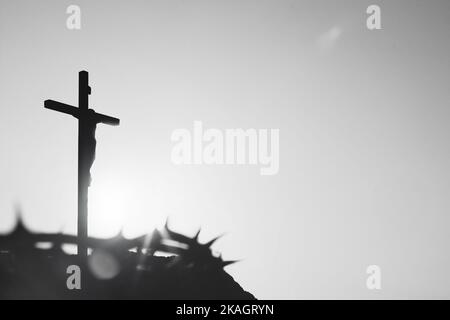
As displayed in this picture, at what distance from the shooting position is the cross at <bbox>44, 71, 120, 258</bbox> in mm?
8477

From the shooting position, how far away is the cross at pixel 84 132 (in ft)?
27.8

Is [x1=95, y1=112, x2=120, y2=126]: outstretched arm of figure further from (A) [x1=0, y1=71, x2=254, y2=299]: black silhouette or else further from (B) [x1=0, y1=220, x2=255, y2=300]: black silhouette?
(B) [x1=0, y1=220, x2=255, y2=300]: black silhouette

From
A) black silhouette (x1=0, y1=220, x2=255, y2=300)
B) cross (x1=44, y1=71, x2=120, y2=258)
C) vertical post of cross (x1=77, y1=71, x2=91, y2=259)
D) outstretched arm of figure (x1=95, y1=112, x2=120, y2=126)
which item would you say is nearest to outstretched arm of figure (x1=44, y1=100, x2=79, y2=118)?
cross (x1=44, y1=71, x2=120, y2=258)

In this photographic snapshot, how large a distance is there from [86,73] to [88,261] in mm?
3635

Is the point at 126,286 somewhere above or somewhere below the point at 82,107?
below

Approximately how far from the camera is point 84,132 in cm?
920

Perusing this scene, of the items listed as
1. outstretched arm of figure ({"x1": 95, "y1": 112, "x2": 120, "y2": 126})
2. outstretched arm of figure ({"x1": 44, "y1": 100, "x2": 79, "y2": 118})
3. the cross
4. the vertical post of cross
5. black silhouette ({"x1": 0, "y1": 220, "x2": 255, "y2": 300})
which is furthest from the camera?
outstretched arm of figure ({"x1": 95, "y1": 112, "x2": 120, "y2": 126})

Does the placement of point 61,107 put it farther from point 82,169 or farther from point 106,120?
point 82,169

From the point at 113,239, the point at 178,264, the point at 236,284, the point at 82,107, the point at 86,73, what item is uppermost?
the point at 86,73

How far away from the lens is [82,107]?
9344 millimetres

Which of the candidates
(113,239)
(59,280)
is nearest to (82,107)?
(113,239)

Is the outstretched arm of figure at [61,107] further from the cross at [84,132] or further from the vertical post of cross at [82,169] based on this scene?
the vertical post of cross at [82,169]

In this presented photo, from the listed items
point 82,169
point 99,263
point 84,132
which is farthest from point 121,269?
point 84,132
